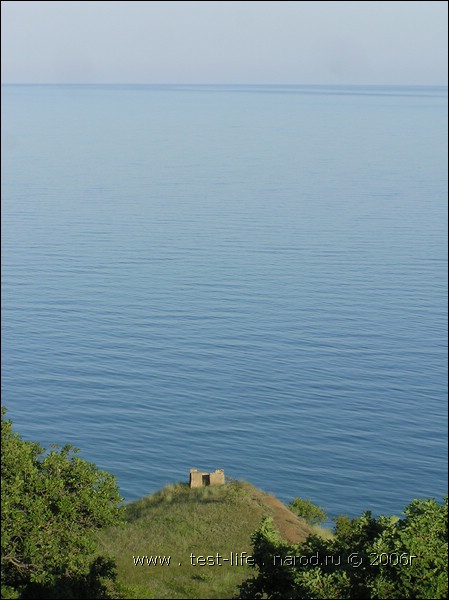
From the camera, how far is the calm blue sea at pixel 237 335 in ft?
197

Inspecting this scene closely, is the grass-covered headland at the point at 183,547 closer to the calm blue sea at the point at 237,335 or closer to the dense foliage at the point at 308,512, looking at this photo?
the dense foliage at the point at 308,512

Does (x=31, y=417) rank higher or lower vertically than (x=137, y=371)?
lower

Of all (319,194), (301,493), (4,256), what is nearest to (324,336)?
(301,493)

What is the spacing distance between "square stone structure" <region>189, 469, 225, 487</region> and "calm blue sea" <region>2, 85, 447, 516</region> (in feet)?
36.0

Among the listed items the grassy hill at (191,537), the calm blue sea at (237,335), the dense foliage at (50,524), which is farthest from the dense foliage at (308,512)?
the dense foliage at (50,524)

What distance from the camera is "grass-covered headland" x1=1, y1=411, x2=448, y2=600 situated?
20.3 meters

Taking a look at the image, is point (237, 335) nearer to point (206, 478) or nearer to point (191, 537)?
point (206, 478)

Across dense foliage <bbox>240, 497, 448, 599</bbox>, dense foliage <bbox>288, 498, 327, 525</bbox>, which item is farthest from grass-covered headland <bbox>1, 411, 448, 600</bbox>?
dense foliage <bbox>288, 498, 327, 525</bbox>

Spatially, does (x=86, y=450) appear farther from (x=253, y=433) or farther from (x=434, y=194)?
(x=434, y=194)

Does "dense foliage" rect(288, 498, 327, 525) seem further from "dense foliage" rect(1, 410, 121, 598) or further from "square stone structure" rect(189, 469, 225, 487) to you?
"dense foliage" rect(1, 410, 121, 598)

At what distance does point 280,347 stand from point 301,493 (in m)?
22.7

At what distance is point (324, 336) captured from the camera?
78125 mm

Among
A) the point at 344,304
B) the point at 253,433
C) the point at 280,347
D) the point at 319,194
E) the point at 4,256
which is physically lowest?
the point at 253,433

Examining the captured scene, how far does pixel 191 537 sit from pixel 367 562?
15.4m
